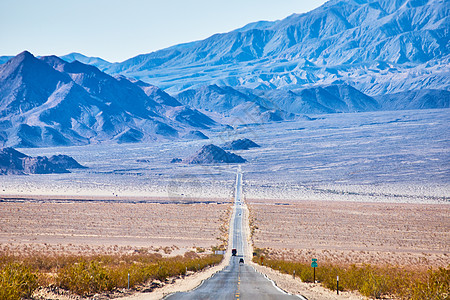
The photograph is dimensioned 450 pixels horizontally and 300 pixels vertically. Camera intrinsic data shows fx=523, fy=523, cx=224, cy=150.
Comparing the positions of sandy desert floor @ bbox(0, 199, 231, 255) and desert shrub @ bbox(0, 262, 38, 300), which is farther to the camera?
Answer: sandy desert floor @ bbox(0, 199, 231, 255)

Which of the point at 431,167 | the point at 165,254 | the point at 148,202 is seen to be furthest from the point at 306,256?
the point at 431,167

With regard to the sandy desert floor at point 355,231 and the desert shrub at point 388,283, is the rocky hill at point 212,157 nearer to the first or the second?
the sandy desert floor at point 355,231

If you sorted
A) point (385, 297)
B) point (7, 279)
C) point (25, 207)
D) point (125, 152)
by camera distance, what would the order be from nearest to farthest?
point (7, 279)
point (385, 297)
point (25, 207)
point (125, 152)

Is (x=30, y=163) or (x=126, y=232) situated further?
(x=30, y=163)

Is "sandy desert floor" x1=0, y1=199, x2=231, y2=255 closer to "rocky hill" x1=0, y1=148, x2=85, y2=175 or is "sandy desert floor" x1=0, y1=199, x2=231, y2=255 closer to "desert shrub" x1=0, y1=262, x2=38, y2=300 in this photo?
"desert shrub" x1=0, y1=262, x2=38, y2=300

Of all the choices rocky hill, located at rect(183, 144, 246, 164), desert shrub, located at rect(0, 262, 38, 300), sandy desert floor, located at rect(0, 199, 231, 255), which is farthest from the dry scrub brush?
rocky hill, located at rect(183, 144, 246, 164)

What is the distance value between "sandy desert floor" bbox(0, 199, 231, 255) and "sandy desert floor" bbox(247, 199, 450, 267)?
6.53 metres

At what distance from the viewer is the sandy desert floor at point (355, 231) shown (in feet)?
147

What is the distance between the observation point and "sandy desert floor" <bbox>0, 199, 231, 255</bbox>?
1837 inches

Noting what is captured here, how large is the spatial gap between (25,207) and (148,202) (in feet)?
64.0

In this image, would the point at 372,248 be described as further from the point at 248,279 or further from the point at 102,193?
the point at 102,193

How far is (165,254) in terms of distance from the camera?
1674 inches

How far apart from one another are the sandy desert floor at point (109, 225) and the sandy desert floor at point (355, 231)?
653 centimetres

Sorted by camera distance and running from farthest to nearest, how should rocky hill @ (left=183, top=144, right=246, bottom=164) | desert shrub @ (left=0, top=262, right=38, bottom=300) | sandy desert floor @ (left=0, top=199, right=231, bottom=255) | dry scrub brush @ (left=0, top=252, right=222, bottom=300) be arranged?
rocky hill @ (left=183, top=144, right=246, bottom=164) < sandy desert floor @ (left=0, top=199, right=231, bottom=255) < dry scrub brush @ (left=0, top=252, right=222, bottom=300) < desert shrub @ (left=0, top=262, right=38, bottom=300)
